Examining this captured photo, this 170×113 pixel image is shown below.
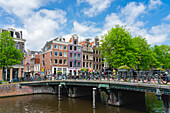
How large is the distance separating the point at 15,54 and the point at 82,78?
1764cm

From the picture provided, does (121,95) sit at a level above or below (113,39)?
below

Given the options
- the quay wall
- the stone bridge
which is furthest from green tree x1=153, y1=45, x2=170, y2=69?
the quay wall

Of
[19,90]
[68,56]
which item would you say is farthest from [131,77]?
[68,56]

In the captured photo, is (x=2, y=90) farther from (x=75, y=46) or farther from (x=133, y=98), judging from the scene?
(x=75, y=46)

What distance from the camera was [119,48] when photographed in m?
31.0

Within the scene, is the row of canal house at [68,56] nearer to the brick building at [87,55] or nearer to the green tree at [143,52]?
the brick building at [87,55]

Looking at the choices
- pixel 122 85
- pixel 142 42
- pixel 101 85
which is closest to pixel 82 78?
pixel 101 85

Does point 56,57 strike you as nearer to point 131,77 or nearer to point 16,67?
point 16,67

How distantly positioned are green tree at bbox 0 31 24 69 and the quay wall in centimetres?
527

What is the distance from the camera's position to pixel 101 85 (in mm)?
19031

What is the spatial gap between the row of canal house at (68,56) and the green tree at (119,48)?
44.7 ft

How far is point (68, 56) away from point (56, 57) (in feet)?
14.1

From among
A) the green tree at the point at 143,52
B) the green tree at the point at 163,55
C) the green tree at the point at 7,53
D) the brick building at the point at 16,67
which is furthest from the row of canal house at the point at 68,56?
the green tree at the point at 163,55

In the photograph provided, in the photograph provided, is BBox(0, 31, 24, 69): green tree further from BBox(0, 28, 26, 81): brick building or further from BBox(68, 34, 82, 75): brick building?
BBox(68, 34, 82, 75): brick building
